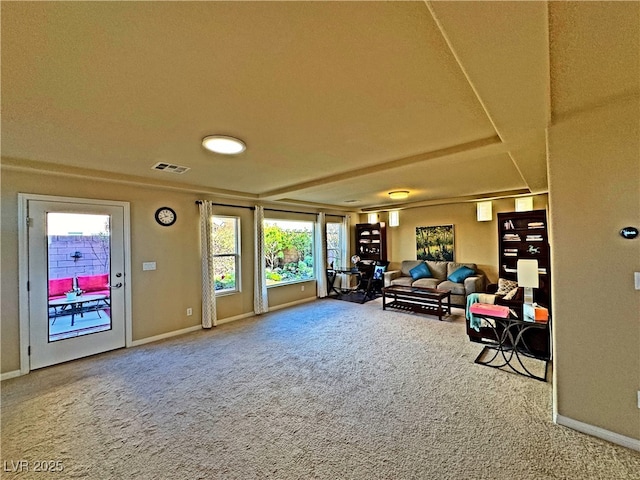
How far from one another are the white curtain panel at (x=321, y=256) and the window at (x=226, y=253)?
226cm

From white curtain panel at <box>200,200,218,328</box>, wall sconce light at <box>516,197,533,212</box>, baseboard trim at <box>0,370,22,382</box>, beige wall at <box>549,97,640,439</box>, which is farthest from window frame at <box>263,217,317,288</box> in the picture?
beige wall at <box>549,97,640,439</box>

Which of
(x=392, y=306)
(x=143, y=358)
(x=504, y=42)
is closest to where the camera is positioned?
(x=504, y=42)

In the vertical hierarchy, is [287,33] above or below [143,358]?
Result: above

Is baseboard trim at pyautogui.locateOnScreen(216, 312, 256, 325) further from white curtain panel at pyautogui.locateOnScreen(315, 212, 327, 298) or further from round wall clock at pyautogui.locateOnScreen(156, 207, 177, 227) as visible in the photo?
white curtain panel at pyautogui.locateOnScreen(315, 212, 327, 298)

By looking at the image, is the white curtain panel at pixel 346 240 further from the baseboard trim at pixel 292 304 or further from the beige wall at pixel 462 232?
the baseboard trim at pixel 292 304

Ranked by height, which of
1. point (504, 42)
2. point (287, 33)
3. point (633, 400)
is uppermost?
point (287, 33)

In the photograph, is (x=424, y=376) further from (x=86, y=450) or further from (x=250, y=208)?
(x=250, y=208)

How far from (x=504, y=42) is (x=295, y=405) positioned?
2897 millimetres

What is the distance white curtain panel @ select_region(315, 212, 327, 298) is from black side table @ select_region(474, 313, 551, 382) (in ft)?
13.1

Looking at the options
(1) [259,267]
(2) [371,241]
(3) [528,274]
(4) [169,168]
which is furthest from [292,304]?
(3) [528,274]

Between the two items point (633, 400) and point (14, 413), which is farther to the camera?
point (14, 413)

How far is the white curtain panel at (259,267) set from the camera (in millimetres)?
5578

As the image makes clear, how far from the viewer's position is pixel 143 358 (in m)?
3.59

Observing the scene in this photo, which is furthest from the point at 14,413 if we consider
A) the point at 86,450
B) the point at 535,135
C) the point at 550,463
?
the point at 535,135
